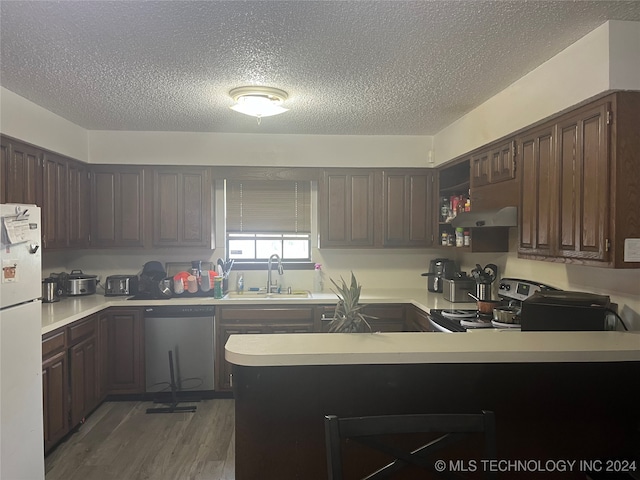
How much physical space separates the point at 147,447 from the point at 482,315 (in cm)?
251

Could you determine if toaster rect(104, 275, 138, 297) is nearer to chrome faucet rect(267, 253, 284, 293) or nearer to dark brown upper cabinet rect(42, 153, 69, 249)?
dark brown upper cabinet rect(42, 153, 69, 249)

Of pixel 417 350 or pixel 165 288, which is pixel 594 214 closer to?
pixel 417 350

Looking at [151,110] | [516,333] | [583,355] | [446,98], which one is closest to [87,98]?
[151,110]

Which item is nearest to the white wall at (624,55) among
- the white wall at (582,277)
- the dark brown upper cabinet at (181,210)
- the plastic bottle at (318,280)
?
the white wall at (582,277)

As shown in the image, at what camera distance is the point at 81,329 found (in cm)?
308

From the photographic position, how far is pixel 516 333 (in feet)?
6.16

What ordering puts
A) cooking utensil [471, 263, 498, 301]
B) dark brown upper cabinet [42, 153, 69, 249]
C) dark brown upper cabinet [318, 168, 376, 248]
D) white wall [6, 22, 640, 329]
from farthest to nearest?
dark brown upper cabinet [318, 168, 376, 248] < cooking utensil [471, 263, 498, 301] < dark brown upper cabinet [42, 153, 69, 249] < white wall [6, 22, 640, 329]

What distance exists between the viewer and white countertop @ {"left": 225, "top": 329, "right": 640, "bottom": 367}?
1.53 metres

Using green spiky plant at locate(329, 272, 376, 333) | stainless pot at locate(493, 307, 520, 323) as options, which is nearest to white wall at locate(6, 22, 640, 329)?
stainless pot at locate(493, 307, 520, 323)

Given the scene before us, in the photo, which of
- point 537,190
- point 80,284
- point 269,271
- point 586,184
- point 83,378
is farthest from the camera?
point 269,271

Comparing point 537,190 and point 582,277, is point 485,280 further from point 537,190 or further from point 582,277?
point 537,190

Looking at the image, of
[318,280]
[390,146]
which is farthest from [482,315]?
[390,146]

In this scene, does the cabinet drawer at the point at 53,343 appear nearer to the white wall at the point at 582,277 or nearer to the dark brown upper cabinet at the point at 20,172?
the dark brown upper cabinet at the point at 20,172

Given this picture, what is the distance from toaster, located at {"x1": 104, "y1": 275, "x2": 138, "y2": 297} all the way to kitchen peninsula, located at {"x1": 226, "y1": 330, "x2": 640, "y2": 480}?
Result: 2.60 meters
